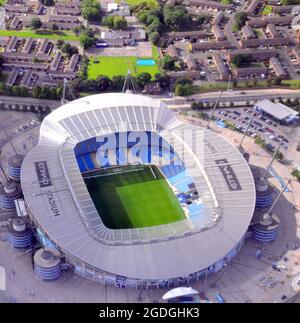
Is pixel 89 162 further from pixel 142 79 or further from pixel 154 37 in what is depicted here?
pixel 154 37

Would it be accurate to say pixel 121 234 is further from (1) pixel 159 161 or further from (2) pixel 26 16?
(2) pixel 26 16

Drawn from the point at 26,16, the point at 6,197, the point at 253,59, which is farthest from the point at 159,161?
the point at 26,16

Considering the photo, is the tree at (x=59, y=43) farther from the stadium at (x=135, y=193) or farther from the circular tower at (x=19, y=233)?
the circular tower at (x=19, y=233)

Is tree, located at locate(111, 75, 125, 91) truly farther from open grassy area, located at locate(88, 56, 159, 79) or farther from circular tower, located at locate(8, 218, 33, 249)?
circular tower, located at locate(8, 218, 33, 249)

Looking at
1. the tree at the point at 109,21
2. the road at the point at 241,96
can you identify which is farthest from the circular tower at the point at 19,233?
the tree at the point at 109,21

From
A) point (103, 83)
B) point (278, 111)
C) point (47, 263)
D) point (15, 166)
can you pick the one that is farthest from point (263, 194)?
point (103, 83)

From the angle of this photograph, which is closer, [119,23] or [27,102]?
[27,102]

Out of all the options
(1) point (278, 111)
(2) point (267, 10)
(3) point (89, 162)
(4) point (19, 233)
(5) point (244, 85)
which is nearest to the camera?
(4) point (19, 233)

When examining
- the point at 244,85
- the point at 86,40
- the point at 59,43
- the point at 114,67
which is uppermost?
the point at 244,85
